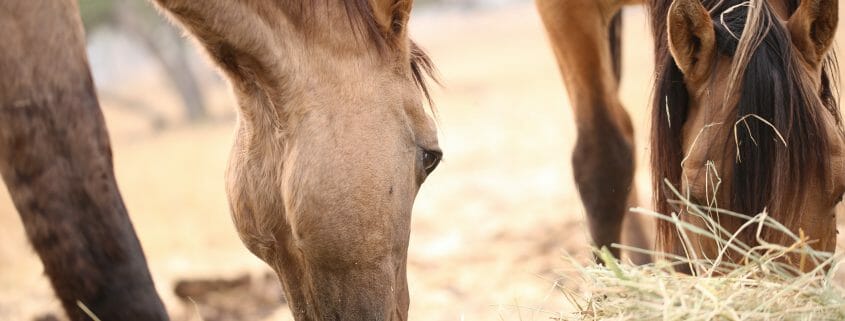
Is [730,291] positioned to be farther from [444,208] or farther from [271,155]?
[444,208]

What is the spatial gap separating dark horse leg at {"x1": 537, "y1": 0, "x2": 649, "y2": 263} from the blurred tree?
623 inches

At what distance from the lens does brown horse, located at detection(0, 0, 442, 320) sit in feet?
6.28

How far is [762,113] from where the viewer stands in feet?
6.59

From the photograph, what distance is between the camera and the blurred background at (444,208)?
4348 mm

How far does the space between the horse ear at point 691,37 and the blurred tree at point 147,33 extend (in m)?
16.9

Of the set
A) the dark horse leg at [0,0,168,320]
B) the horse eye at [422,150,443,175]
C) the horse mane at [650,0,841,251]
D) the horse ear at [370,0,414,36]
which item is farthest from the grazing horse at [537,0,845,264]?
the dark horse leg at [0,0,168,320]

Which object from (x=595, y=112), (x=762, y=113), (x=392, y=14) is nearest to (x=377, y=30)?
(x=392, y=14)

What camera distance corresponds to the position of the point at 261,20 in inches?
76.9

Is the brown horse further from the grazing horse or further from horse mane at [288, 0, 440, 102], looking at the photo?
the grazing horse

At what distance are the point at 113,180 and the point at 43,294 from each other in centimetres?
308

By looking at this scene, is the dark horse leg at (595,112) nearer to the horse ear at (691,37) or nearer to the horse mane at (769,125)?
the horse ear at (691,37)

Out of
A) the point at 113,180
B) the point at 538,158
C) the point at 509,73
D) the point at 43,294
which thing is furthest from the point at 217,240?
the point at 509,73

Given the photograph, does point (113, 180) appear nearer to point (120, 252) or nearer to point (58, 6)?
point (120, 252)

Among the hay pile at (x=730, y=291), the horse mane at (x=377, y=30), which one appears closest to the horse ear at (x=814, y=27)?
the hay pile at (x=730, y=291)
